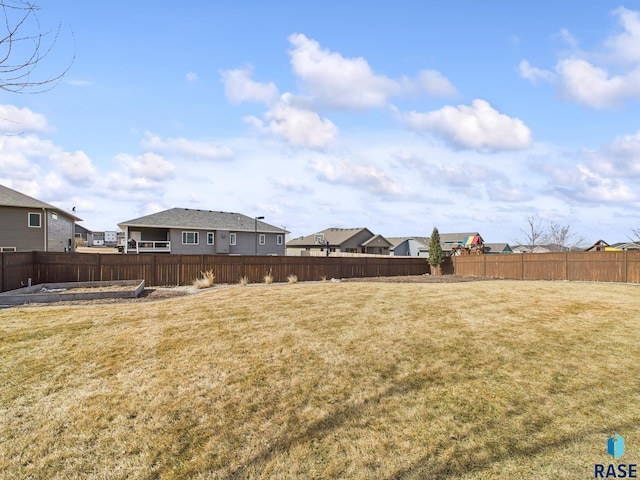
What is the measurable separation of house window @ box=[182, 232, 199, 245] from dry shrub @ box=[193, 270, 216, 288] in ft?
58.6

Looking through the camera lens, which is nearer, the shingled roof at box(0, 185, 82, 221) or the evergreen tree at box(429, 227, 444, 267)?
the shingled roof at box(0, 185, 82, 221)

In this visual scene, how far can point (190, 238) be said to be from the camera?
36438 millimetres

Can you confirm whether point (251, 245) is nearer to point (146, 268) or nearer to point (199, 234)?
point (199, 234)

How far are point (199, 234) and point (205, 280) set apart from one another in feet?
65.4

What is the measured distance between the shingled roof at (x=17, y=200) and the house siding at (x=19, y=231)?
506mm

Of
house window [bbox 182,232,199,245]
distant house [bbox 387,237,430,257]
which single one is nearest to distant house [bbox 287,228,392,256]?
distant house [bbox 387,237,430,257]

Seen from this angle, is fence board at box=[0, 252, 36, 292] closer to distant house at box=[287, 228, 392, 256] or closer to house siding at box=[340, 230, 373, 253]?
distant house at box=[287, 228, 392, 256]

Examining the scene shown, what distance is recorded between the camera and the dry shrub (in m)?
17.7

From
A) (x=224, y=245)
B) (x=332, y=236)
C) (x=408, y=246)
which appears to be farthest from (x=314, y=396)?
(x=408, y=246)

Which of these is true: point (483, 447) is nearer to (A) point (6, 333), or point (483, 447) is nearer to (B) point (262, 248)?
(A) point (6, 333)

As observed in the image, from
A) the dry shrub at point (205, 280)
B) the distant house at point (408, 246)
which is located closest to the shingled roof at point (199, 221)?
the dry shrub at point (205, 280)

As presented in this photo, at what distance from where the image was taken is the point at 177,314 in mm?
10094

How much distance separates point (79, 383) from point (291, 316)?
4953 millimetres

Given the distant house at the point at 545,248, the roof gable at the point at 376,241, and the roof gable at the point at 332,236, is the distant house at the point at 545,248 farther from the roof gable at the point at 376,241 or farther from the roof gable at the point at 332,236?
the roof gable at the point at 332,236
